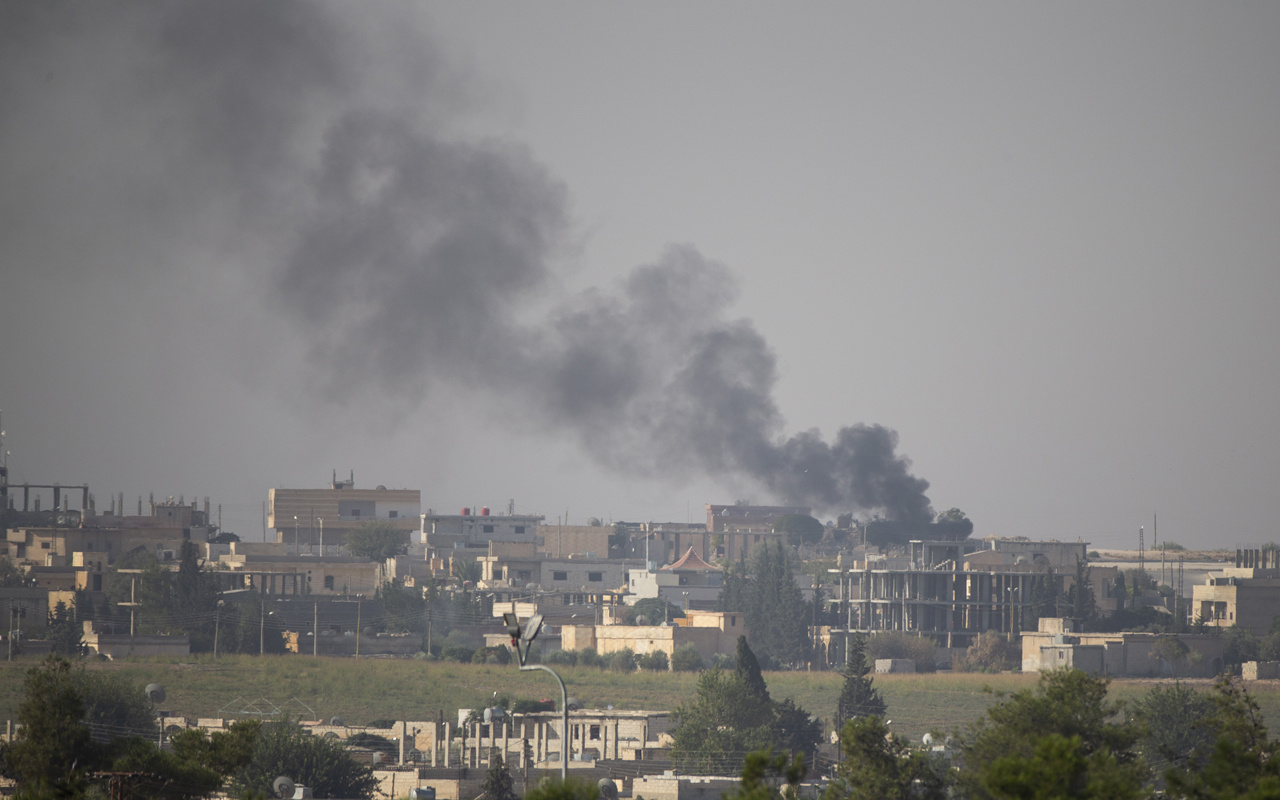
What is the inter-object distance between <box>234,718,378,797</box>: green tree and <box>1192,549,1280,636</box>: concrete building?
68003mm

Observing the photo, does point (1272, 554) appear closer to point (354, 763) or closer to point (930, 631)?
point (930, 631)

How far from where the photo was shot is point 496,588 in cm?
11431

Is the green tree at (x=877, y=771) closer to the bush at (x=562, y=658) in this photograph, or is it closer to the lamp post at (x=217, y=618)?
the bush at (x=562, y=658)

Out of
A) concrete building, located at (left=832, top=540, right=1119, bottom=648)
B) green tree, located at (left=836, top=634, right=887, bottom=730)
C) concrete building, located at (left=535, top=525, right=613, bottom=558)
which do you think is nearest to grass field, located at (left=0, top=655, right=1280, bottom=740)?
green tree, located at (left=836, top=634, right=887, bottom=730)

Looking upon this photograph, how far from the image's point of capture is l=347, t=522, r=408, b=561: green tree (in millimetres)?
129500

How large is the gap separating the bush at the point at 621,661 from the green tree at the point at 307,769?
1511 inches

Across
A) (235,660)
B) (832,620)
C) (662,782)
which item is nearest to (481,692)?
(235,660)

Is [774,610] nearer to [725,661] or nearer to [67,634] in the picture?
[725,661]

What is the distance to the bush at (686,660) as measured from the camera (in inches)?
3536

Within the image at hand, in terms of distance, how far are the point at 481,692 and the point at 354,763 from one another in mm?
27726

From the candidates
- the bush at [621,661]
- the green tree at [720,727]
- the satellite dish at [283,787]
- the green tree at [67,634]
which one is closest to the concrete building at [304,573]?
the green tree at [67,634]

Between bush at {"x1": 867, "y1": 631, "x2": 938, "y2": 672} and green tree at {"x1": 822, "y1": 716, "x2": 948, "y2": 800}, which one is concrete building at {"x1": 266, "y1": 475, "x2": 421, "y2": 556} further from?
green tree at {"x1": 822, "y1": 716, "x2": 948, "y2": 800}

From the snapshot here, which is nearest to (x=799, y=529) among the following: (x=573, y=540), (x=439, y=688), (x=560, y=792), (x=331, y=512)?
(x=573, y=540)

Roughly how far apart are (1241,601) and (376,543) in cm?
6496
